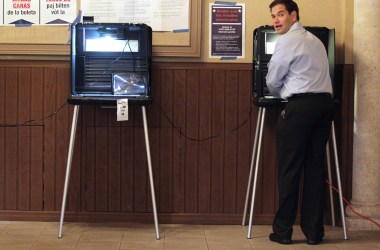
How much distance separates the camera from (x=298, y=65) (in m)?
3.72

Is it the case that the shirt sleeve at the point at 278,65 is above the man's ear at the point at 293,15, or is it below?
below

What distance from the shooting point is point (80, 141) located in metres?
4.37

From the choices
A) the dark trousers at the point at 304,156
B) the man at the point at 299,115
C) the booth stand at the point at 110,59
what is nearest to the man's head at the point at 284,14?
the man at the point at 299,115

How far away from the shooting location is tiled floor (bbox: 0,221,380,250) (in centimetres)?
382

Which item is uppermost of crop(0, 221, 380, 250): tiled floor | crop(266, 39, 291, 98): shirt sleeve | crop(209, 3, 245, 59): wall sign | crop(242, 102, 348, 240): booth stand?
crop(209, 3, 245, 59): wall sign

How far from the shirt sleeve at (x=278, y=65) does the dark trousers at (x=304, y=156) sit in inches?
6.1

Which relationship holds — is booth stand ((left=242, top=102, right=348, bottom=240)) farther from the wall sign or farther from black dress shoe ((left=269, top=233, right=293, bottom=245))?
the wall sign

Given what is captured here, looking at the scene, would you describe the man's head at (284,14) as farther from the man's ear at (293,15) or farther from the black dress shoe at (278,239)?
the black dress shoe at (278,239)

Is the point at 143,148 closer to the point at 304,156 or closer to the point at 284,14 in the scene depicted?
the point at 304,156

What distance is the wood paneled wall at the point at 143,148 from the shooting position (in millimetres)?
4352

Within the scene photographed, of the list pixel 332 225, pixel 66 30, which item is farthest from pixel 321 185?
pixel 66 30

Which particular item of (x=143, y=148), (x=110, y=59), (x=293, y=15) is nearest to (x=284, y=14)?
(x=293, y=15)

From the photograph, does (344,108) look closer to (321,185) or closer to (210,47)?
(321,185)

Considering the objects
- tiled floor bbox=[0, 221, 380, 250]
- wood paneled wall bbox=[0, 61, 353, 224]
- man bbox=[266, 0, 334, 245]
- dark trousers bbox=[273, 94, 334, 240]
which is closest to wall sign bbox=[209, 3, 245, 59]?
wood paneled wall bbox=[0, 61, 353, 224]
